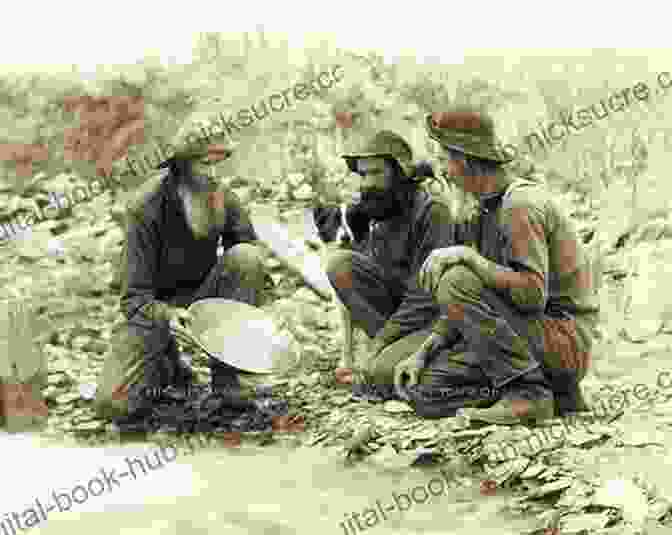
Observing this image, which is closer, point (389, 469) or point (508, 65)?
point (389, 469)

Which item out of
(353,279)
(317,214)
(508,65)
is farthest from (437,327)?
(508,65)

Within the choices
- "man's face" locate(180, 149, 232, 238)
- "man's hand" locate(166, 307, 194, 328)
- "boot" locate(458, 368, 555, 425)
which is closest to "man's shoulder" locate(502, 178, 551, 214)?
"boot" locate(458, 368, 555, 425)

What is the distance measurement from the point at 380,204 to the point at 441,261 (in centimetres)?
63

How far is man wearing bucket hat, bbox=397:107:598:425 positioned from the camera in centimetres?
864

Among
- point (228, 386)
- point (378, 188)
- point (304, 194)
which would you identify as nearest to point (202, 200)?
point (378, 188)

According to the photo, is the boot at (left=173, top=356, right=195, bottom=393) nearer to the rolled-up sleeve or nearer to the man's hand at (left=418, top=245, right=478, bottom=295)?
the man's hand at (left=418, top=245, right=478, bottom=295)

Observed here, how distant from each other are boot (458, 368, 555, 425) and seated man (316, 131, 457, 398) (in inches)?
24.8

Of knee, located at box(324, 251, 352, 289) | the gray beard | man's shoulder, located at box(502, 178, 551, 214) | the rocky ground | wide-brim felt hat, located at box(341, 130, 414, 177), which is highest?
wide-brim felt hat, located at box(341, 130, 414, 177)

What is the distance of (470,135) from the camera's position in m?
8.71

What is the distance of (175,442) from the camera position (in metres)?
9.14

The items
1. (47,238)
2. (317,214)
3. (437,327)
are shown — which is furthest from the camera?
(47,238)

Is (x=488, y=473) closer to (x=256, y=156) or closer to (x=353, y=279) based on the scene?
(x=353, y=279)

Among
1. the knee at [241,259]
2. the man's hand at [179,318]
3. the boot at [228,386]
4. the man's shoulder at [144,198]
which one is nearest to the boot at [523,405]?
the boot at [228,386]

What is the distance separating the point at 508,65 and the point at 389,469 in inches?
111
